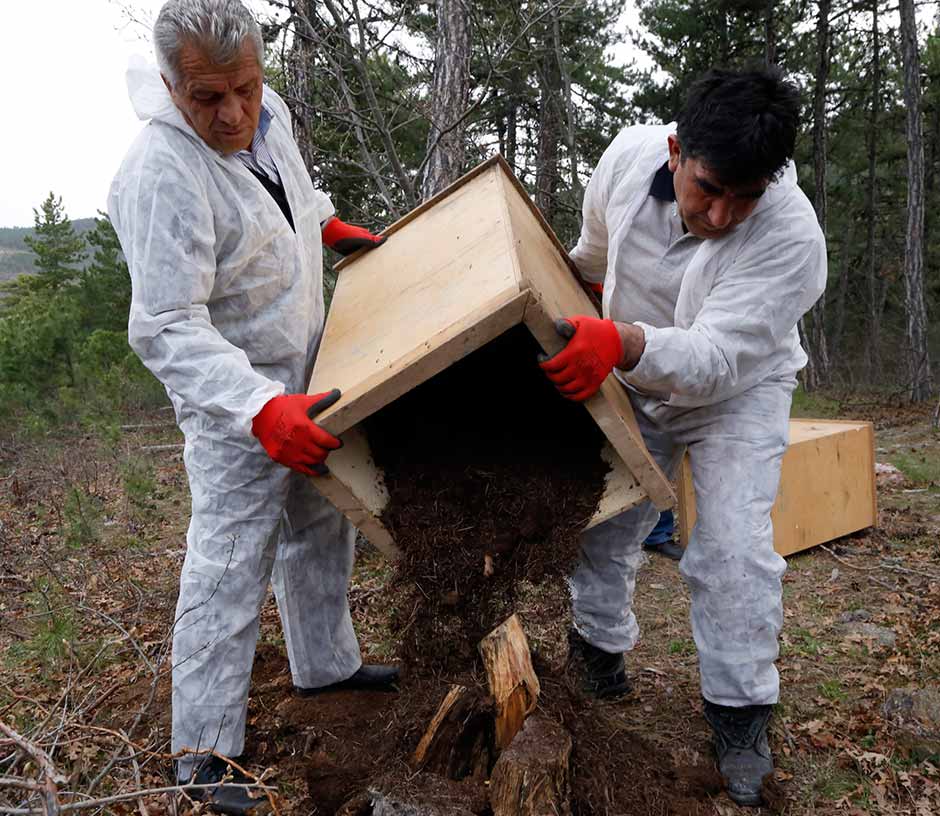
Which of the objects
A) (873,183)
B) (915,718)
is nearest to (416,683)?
(915,718)

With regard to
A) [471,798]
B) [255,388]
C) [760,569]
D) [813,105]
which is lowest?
[471,798]

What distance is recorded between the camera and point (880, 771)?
8.07 ft

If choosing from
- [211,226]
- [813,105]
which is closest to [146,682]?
[211,226]

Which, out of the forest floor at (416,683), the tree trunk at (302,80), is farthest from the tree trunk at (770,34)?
the tree trunk at (302,80)

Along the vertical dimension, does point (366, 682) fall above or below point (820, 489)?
above

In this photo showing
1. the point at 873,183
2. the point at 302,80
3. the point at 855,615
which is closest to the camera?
the point at 855,615

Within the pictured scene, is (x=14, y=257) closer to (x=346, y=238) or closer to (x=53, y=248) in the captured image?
(x=53, y=248)

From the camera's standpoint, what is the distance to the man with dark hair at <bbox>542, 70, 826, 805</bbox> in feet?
7.07

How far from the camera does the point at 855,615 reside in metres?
3.73

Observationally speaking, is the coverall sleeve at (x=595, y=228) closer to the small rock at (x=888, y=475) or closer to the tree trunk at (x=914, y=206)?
the small rock at (x=888, y=475)

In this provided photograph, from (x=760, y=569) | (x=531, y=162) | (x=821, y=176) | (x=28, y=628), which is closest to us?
(x=760, y=569)

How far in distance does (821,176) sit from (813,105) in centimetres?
149

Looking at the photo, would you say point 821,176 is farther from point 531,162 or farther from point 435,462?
point 435,462

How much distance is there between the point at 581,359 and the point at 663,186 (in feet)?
3.09
